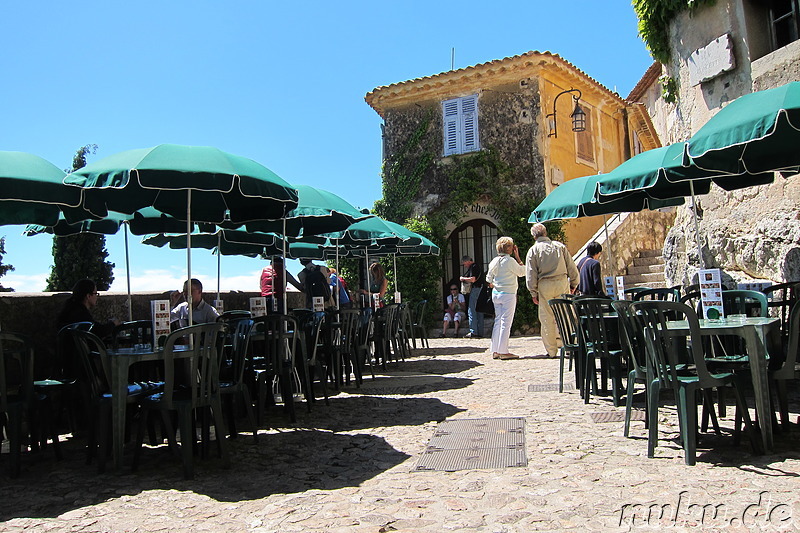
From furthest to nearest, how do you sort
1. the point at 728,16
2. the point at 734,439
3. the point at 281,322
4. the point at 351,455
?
the point at 728,16
the point at 281,322
the point at 351,455
the point at 734,439

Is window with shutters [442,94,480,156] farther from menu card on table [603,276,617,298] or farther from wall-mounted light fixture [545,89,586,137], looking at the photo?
menu card on table [603,276,617,298]

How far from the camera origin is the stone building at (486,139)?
16016 mm

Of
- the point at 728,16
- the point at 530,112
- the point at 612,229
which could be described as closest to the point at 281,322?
the point at 728,16

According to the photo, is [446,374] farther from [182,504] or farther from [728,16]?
[728,16]

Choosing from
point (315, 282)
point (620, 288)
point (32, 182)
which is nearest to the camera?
point (32, 182)

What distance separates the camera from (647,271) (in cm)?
1398

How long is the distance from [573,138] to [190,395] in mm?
14949

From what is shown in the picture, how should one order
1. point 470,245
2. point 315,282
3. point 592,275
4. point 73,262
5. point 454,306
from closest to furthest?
point 592,275, point 315,282, point 454,306, point 470,245, point 73,262

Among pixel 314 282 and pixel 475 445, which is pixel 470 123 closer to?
pixel 314 282

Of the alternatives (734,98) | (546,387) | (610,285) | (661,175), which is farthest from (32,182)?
(734,98)

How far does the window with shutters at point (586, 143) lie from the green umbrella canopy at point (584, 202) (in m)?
9.21

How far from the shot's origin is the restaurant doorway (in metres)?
17.0

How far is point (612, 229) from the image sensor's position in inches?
563

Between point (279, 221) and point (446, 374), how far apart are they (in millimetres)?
2893
